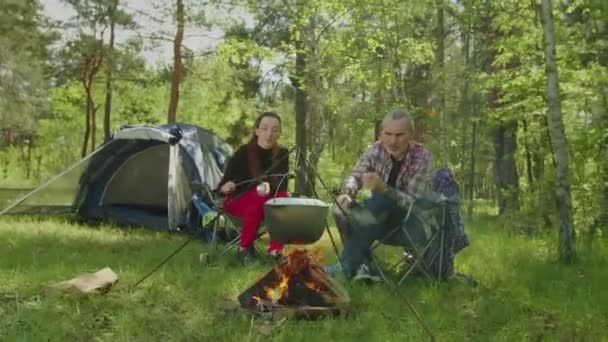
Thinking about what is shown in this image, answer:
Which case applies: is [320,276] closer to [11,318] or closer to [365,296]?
[365,296]

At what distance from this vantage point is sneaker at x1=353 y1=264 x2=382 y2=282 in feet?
11.8

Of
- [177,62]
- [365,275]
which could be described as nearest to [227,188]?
[365,275]

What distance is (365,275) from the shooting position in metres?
3.61

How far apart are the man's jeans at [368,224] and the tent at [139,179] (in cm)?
244

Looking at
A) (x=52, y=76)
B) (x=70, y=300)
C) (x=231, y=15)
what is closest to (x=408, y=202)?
(x=70, y=300)

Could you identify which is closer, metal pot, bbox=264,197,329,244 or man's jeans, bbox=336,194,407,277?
metal pot, bbox=264,197,329,244

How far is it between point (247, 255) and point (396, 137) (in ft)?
4.66

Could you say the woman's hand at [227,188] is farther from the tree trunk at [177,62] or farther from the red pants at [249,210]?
the tree trunk at [177,62]

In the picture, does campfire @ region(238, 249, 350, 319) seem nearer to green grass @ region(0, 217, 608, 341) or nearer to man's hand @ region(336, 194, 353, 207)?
green grass @ region(0, 217, 608, 341)

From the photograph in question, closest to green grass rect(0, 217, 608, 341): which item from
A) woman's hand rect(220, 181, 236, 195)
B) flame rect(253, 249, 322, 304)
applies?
flame rect(253, 249, 322, 304)

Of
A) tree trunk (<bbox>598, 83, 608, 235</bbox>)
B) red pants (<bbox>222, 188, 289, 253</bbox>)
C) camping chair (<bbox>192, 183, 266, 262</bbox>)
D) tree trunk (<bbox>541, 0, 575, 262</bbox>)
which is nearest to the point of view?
tree trunk (<bbox>541, 0, 575, 262</bbox>)

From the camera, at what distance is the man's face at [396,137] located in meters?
A: 3.65

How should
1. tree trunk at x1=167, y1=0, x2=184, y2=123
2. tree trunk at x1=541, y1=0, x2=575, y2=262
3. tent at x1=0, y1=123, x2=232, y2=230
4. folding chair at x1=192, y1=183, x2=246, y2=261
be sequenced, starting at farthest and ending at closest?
1. tree trunk at x1=167, y1=0, x2=184, y2=123
2. tent at x1=0, y1=123, x2=232, y2=230
3. folding chair at x1=192, y1=183, x2=246, y2=261
4. tree trunk at x1=541, y1=0, x2=575, y2=262

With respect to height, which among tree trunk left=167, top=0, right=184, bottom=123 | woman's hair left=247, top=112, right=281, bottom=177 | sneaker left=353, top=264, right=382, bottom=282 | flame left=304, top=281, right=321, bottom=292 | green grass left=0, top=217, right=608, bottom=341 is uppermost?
tree trunk left=167, top=0, right=184, bottom=123
